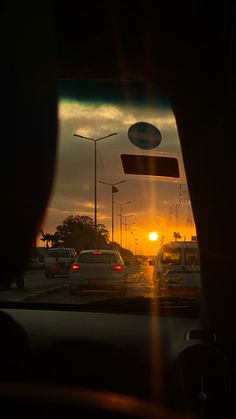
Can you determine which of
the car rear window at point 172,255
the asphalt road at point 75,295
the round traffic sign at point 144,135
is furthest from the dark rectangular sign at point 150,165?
the asphalt road at point 75,295

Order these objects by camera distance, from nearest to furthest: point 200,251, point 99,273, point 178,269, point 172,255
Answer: point 200,251
point 172,255
point 178,269
point 99,273

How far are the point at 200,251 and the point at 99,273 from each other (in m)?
3.40

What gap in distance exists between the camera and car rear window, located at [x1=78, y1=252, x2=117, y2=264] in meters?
4.92

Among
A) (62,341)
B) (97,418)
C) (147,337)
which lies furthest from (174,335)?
(97,418)

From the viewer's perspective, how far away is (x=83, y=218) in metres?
3.27

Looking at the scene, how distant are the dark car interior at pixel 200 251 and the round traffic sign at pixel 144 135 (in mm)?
136

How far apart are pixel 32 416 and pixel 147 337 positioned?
155 centimetres

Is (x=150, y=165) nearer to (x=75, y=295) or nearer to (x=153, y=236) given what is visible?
(x=153, y=236)

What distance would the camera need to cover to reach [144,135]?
114 inches

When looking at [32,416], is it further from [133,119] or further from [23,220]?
[133,119]

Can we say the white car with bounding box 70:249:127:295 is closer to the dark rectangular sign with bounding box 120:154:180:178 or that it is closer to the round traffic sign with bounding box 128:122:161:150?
the dark rectangular sign with bounding box 120:154:180:178

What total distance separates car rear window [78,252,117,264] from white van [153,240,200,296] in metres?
0.51

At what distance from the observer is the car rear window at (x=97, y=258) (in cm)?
492

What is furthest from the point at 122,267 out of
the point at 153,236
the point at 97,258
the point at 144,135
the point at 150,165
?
the point at 144,135
